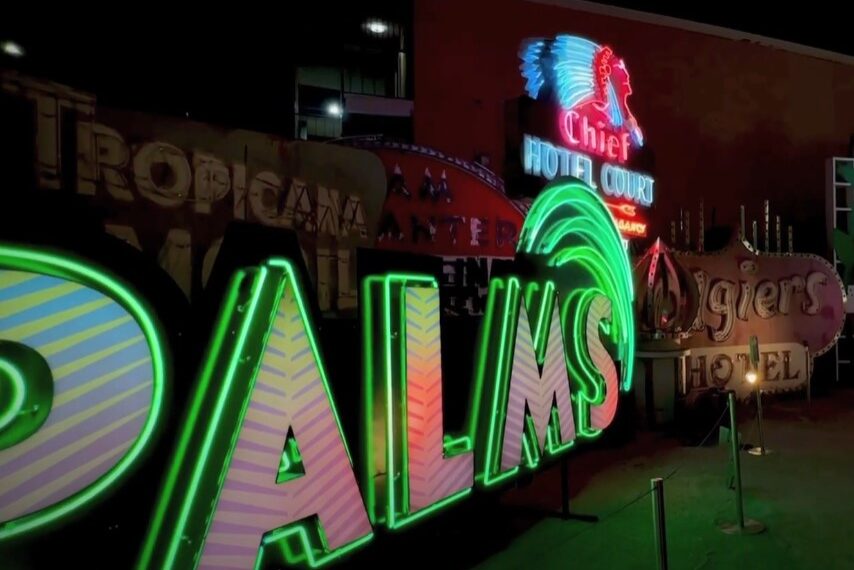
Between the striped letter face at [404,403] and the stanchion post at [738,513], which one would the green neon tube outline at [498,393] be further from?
the stanchion post at [738,513]

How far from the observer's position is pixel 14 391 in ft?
7.39

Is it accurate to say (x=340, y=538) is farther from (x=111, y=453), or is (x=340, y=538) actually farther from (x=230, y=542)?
(x=111, y=453)

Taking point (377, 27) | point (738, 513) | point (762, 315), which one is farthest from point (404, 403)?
point (762, 315)

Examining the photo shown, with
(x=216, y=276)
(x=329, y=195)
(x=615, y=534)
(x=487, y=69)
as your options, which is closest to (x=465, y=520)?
(x=615, y=534)

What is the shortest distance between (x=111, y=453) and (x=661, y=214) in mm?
13381

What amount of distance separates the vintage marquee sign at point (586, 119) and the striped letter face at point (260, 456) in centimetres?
649

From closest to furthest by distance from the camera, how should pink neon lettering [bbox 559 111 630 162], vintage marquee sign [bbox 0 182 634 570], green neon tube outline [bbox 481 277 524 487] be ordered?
vintage marquee sign [bbox 0 182 634 570]
green neon tube outline [bbox 481 277 524 487]
pink neon lettering [bbox 559 111 630 162]

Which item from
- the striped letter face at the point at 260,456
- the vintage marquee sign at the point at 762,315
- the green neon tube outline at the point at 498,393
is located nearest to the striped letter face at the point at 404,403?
the striped letter face at the point at 260,456

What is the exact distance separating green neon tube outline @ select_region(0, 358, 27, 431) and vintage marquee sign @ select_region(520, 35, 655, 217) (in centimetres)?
767

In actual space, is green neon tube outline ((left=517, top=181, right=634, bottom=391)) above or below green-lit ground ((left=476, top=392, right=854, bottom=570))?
above

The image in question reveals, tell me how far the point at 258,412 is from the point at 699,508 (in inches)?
206

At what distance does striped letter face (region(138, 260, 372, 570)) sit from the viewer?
110 inches

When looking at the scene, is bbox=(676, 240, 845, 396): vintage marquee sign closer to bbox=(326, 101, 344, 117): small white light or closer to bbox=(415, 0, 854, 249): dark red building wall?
bbox=(415, 0, 854, 249): dark red building wall

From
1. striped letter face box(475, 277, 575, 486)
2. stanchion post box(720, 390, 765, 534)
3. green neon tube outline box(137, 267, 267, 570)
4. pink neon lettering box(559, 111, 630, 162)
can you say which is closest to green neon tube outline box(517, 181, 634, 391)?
striped letter face box(475, 277, 575, 486)
